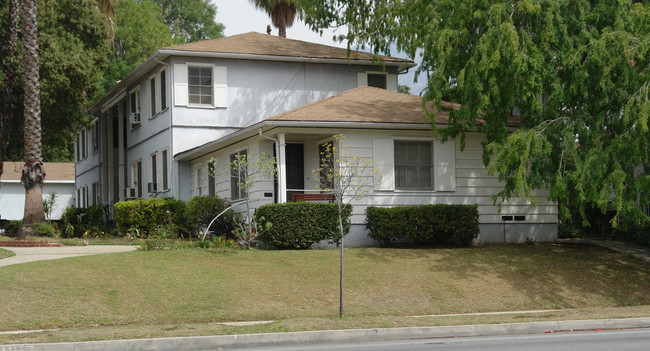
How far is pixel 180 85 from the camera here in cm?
→ 2591

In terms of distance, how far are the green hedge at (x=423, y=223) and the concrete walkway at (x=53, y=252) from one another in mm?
6708

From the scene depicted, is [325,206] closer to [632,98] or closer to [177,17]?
[632,98]

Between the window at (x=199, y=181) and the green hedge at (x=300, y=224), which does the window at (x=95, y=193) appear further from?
the green hedge at (x=300, y=224)

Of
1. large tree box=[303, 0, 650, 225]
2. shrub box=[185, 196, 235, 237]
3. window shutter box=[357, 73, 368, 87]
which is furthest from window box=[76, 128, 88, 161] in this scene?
large tree box=[303, 0, 650, 225]

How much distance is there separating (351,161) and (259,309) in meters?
7.41

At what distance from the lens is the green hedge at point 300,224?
→ 1911cm

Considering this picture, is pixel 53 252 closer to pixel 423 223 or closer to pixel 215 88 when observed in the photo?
pixel 215 88

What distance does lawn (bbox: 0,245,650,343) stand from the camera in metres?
13.1

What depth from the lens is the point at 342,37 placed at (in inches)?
960

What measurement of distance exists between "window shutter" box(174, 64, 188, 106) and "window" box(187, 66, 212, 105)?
23 cm

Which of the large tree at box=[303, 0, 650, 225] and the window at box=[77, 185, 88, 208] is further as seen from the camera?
the window at box=[77, 185, 88, 208]

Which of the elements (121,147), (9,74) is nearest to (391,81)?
(121,147)

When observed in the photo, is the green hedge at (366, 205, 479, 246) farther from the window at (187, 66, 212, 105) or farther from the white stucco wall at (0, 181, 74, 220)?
the white stucco wall at (0, 181, 74, 220)

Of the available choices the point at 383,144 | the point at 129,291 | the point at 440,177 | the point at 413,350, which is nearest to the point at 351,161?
the point at 383,144
